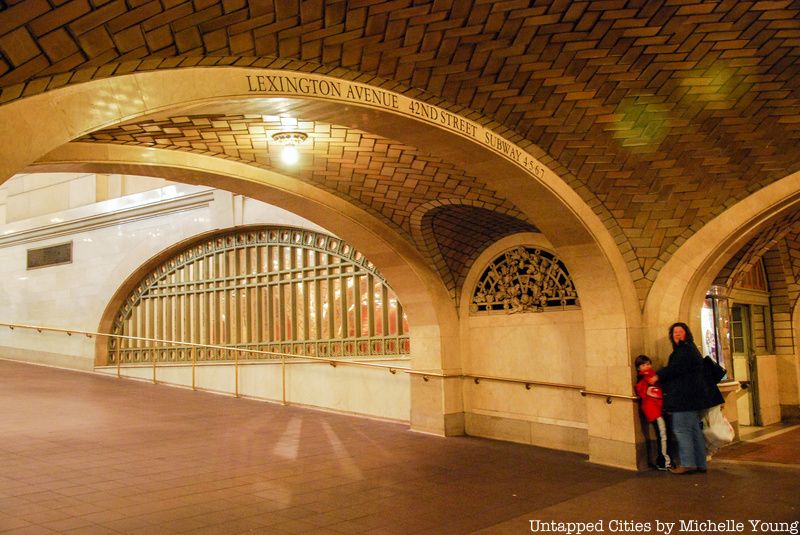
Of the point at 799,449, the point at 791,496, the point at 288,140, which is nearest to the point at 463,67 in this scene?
the point at 288,140

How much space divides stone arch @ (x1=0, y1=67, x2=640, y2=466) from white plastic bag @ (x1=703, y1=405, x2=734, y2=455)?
2.34 feet

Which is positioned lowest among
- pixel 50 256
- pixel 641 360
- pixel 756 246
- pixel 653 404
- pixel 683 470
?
pixel 683 470

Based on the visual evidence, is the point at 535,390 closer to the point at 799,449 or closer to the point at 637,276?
the point at 637,276

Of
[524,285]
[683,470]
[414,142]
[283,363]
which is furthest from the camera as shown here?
[283,363]

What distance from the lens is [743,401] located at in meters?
10.2

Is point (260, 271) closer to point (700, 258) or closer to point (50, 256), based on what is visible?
point (50, 256)

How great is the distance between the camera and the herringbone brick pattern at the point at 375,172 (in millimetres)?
5984

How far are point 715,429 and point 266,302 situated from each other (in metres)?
7.98

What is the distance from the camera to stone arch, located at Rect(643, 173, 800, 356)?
6.76 m

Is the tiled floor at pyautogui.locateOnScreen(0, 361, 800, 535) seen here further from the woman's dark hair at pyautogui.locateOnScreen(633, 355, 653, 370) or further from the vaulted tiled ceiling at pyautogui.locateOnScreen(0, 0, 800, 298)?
the vaulted tiled ceiling at pyautogui.locateOnScreen(0, 0, 800, 298)

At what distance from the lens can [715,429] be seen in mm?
6699

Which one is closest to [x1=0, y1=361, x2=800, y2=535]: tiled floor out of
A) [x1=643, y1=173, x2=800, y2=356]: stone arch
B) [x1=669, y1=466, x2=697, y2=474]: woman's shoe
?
[x1=669, y1=466, x2=697, y2=474]: woman's shoe

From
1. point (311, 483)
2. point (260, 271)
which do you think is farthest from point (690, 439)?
point (260, 271)

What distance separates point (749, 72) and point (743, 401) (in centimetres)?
620
